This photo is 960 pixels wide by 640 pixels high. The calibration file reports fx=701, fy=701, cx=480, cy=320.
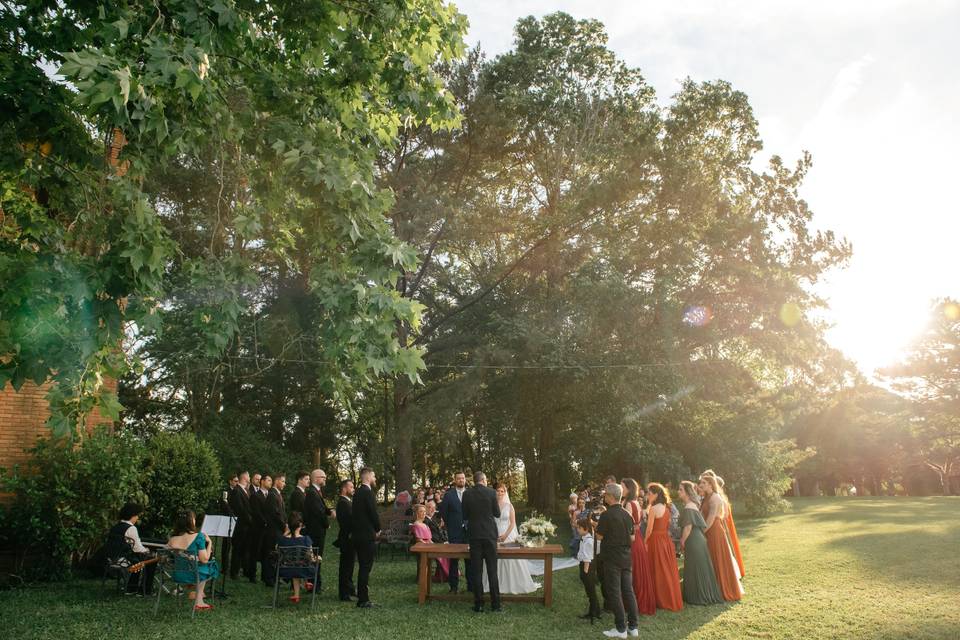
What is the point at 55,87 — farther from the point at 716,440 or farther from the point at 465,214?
the point at 716,440

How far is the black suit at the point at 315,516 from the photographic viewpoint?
13.1m

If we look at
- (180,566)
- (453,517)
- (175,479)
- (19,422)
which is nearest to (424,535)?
(453,517)

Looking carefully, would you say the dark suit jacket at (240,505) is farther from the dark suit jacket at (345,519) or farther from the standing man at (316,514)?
the dark suit jacket at (345,519)

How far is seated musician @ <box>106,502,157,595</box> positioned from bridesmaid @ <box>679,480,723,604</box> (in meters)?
8.41

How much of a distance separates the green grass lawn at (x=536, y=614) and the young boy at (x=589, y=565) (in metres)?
0.26

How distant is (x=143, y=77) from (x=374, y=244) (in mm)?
2623

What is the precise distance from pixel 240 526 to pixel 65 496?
10.2 feet

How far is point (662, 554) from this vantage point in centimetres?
1089

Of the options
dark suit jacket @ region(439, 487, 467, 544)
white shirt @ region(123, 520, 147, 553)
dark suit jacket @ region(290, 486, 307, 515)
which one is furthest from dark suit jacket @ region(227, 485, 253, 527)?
dark suit jacket @ region(439, 487, 467, 544)

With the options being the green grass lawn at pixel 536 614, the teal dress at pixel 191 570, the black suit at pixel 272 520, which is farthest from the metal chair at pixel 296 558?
the black suit at pixel 272 520

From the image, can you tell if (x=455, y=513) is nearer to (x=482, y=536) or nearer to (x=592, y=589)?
(x=482, y=536)

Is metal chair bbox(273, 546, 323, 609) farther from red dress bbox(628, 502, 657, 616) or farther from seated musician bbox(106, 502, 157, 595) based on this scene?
red dress bbox(628, 502, 657, 616)

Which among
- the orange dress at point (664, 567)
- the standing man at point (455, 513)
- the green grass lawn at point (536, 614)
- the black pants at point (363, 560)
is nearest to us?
the green grass lawn at point (536, 614)

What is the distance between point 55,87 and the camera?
7602 millimetres
